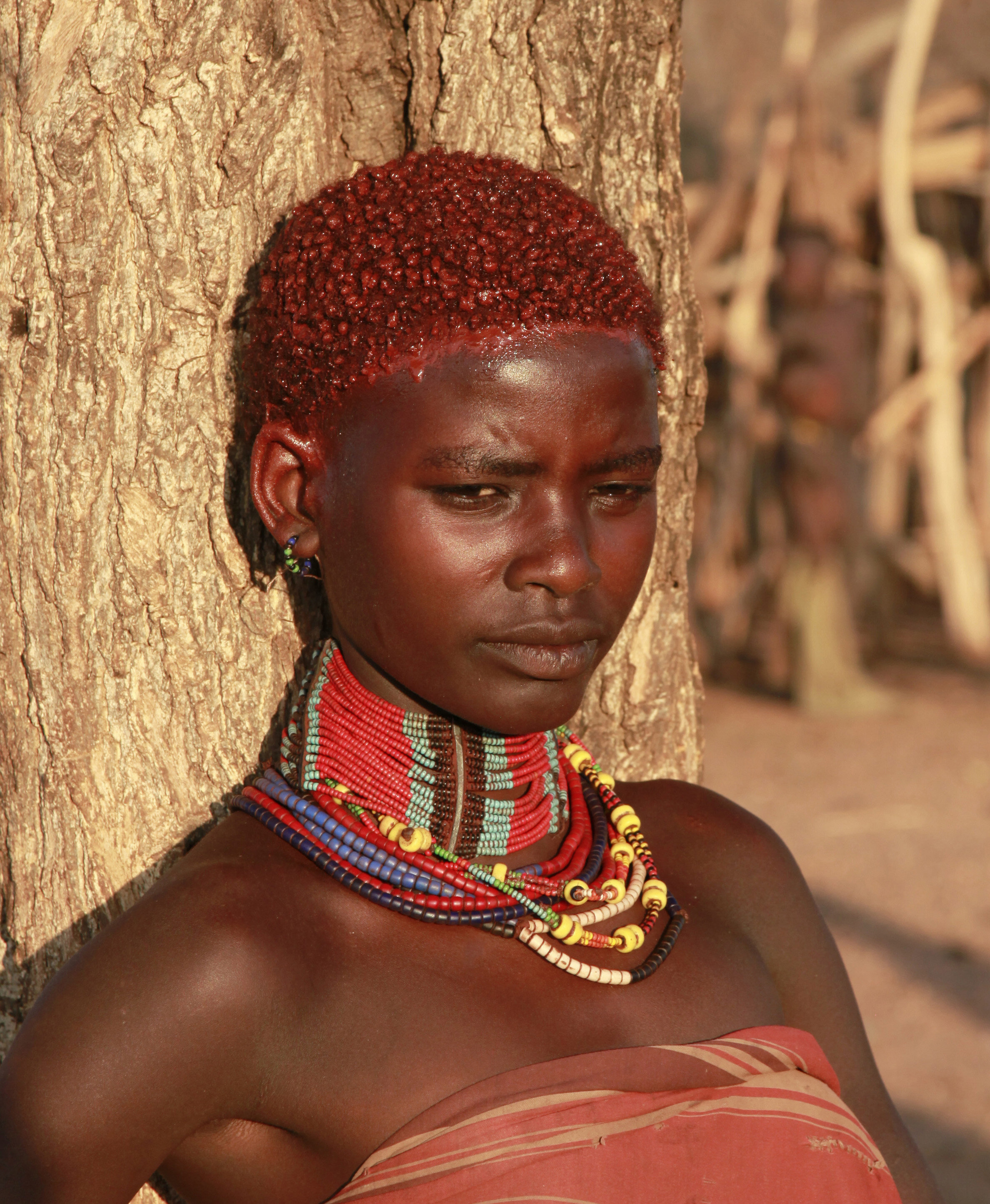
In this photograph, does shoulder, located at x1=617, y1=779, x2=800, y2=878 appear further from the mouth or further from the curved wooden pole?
the curved wooden pole

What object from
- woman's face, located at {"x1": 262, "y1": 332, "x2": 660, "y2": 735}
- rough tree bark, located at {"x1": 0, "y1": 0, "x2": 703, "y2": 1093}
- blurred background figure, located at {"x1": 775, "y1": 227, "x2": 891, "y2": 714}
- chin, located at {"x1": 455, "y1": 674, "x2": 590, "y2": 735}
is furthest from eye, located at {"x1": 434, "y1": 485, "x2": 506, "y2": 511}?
blurred background figure, located at {"x1": 775, "y1": 227, "x2": 891, "y2": 714}

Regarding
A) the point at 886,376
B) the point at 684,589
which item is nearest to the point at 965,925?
the point at 684,589

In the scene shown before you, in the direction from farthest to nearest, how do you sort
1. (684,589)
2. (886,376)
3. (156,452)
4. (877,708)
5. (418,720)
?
1. (886,376)
2. (877,708)
3. (684,589)
4. (156,452)
5. (418,720)

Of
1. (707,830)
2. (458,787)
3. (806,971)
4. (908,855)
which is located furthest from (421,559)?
(908,855)

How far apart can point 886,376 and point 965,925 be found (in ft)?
15.2

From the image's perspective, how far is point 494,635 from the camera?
1.53 meters

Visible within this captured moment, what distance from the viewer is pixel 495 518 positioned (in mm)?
1511

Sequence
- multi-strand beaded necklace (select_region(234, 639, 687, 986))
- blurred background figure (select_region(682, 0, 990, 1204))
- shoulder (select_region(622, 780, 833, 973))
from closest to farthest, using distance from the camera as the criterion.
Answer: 1. multi-strand beaded necklace (select_region(234, 639, 687, 986))
2. shoulder (select_region(622, 780, 833, 973))
3. blurred background figure (select_region(682, 0, 990, 1204))

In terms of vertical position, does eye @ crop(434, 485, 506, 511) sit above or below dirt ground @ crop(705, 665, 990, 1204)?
above

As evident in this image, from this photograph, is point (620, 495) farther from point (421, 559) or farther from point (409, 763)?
point (409, 763)

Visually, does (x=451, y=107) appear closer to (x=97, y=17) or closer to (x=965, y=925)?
(x=97, y=17)

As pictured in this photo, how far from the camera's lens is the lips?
153 centimetres

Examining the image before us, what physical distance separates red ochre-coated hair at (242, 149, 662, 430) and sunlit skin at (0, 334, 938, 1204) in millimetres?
38

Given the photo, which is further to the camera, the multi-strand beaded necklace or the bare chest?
the multi-strand beaded necklace
